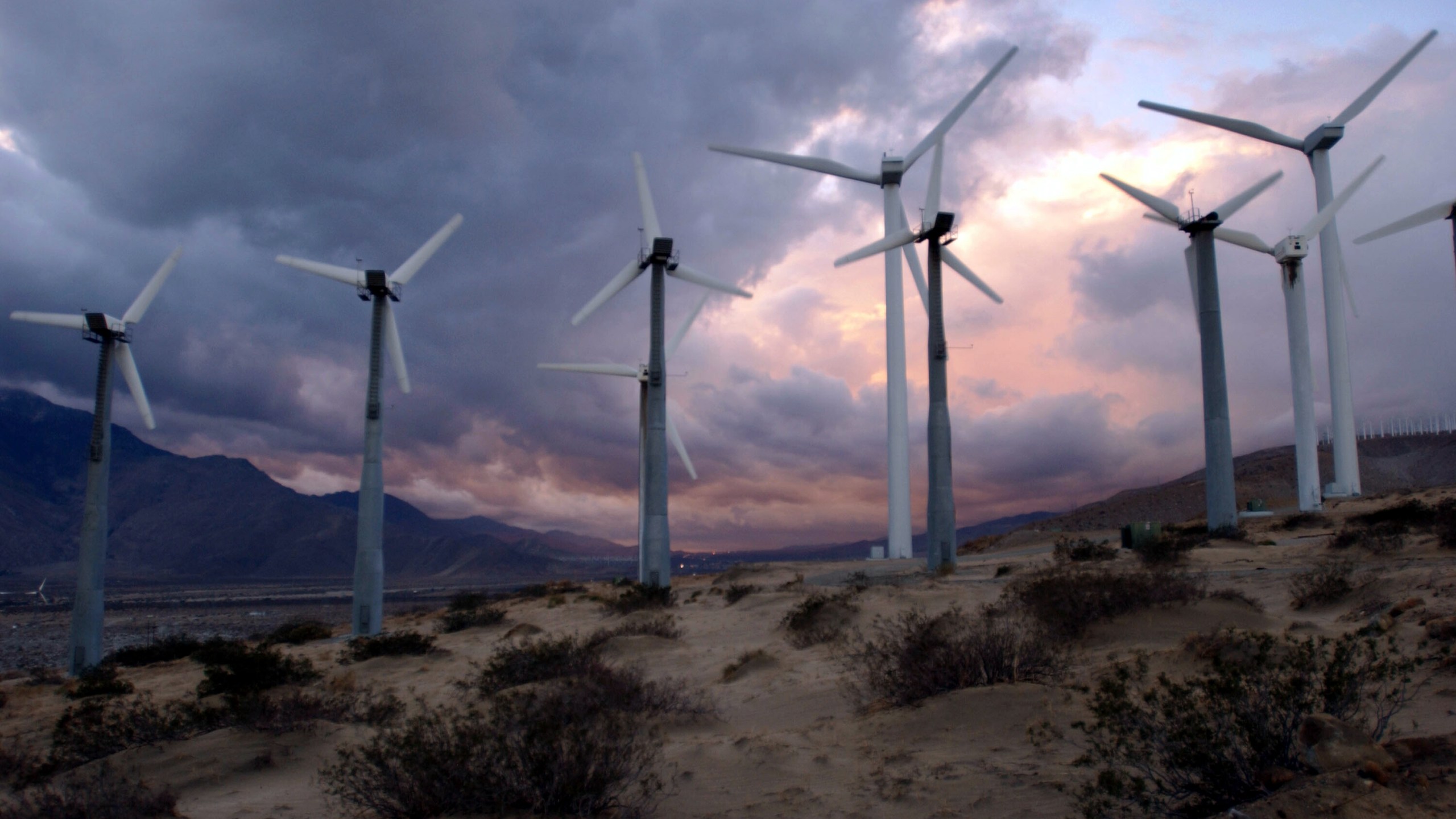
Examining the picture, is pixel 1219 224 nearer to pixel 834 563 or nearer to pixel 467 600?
pixel 834 563

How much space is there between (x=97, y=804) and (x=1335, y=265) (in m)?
73.4

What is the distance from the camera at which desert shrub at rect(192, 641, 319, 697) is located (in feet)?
48.1

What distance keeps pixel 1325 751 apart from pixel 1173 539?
3023 cm

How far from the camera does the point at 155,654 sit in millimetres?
30359

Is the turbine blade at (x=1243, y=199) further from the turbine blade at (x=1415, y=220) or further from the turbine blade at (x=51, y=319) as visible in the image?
the turbine blade at (x=51, y=319)

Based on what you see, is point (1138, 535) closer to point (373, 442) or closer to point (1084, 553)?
point (1084, 553)

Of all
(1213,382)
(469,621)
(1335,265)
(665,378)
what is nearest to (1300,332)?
(1335,265)

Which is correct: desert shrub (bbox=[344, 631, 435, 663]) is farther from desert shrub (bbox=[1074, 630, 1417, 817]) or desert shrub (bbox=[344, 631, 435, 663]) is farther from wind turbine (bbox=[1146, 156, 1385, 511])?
wind turbine (bbox=[1146, 156, 1385, 511])

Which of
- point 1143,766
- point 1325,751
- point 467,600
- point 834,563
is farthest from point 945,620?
point 834,563

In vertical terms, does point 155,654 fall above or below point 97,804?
below

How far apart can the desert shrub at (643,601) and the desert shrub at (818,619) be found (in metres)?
9.58

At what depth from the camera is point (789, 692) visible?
1259 centimetres

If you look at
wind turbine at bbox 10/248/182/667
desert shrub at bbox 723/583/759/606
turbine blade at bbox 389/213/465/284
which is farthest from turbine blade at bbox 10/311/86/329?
desert shrub at bbox 723/583/759/606

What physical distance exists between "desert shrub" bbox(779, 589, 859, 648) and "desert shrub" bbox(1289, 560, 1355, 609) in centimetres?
881
